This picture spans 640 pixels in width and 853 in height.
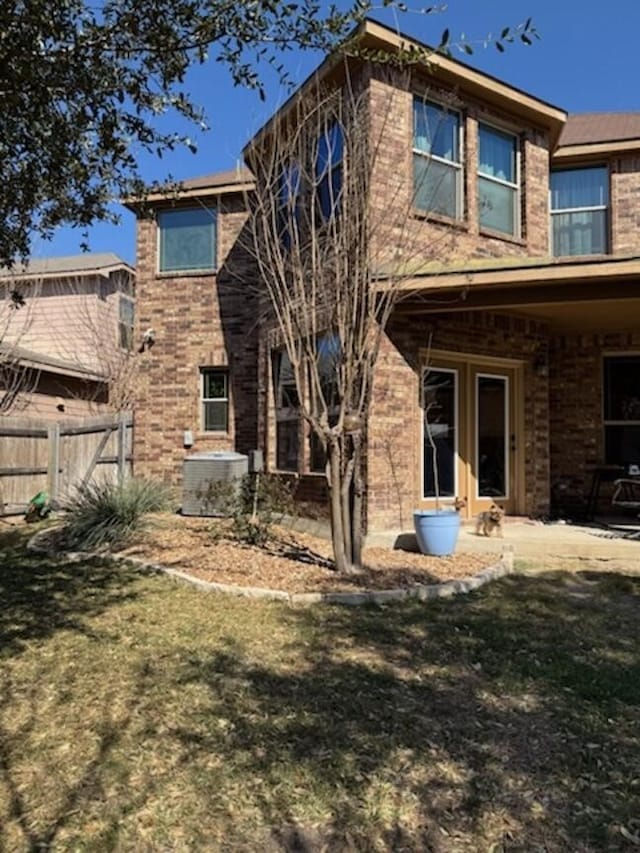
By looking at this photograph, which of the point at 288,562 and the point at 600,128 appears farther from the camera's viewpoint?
the point at 600,128

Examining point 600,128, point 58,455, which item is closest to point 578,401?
point 600,128

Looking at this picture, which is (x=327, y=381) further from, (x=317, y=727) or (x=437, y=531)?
(x=317, y=727)

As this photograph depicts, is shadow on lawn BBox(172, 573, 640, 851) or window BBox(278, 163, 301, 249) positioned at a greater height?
window BBox(278, 163, 301, 249)

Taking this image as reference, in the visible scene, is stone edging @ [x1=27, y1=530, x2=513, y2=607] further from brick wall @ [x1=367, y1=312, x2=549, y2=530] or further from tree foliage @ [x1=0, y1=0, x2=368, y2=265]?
tree foliage @ [x1=0, y1=0, x2=368, y2=265]

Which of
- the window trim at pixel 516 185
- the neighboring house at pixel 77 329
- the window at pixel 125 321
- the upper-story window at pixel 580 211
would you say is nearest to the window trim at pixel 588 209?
the upper-story window at pixel 580 211

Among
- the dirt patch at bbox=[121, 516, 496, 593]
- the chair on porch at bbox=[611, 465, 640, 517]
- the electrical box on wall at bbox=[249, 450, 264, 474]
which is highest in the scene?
the electrical box on wall at bbox=[249, 450, 264, 474]

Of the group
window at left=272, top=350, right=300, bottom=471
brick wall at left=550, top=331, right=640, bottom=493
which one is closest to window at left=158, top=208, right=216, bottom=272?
window at left=272, top=350, right=300, bottom=471

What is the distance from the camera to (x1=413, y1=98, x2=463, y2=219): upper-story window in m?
9.30

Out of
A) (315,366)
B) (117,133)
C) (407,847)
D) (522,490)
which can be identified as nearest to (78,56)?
(117,133)

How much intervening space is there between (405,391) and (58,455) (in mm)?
7646

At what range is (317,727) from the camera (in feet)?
12.0

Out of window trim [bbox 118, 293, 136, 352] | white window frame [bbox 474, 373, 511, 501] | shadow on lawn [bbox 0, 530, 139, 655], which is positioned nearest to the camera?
shadow on lawn [bbox 0, 530, 139, 655]

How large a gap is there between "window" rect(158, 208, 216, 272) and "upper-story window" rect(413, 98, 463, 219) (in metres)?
5.39

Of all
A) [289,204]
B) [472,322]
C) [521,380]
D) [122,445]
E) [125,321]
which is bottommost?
[122,445]
